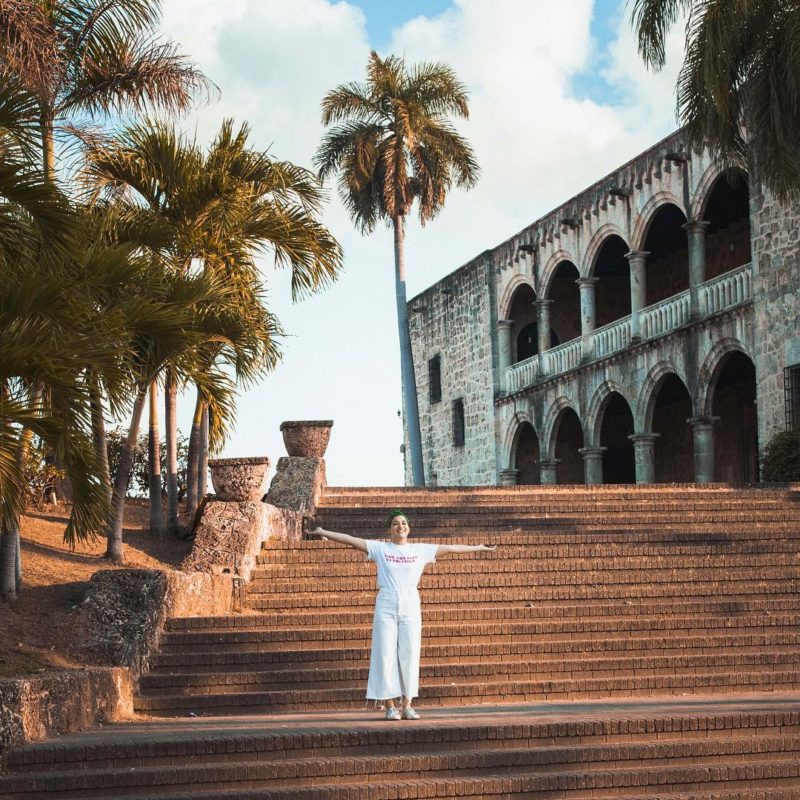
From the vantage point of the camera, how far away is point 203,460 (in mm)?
16125

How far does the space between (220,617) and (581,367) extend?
741 inches

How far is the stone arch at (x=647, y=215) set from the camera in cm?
2555

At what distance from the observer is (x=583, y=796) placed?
7.57 meters

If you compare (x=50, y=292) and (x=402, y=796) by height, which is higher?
(x=50, y=292)

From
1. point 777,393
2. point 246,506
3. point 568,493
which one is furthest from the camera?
point 777,393

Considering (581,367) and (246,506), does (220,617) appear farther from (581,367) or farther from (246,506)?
(581,367)

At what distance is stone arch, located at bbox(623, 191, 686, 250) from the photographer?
25.5 meters

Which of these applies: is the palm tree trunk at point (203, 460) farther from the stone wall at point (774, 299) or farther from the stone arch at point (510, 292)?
the stone arch at point (510, 292)

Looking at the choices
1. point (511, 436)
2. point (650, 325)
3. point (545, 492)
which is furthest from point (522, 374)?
point (545, 492)

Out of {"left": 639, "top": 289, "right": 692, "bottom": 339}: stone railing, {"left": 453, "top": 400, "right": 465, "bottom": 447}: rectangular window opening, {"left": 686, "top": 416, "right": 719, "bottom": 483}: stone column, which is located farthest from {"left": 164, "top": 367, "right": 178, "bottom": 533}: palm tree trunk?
{"left": 453, "top": 400, "right": 465, "bottom": 447}: rectangular window opening

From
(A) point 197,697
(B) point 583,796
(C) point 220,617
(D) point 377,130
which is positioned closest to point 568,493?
(C) point 220,617

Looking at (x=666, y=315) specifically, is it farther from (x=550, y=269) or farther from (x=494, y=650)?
(x=494, y=650)

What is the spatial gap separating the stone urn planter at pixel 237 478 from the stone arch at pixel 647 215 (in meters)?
13.8

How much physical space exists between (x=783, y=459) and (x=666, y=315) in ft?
18.5
